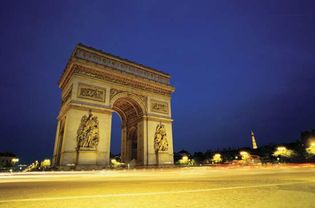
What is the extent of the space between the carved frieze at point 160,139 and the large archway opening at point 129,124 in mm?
2476

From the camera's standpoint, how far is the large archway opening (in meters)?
22.5

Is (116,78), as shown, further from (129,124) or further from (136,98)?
(129,124)

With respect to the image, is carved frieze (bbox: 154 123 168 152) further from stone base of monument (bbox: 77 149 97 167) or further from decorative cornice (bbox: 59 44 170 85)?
stone base of monument (bbox: 77 149 97 167)

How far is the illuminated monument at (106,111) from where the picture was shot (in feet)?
54.6

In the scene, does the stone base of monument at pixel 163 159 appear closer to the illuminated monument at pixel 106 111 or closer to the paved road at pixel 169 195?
the illuminated monument at pixel 106 111

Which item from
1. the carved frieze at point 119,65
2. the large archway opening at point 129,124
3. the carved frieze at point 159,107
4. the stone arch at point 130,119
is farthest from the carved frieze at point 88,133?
the carved frieze at point 159,107

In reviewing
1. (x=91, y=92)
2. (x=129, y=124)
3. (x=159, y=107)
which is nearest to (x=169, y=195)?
(x=91, y=92)

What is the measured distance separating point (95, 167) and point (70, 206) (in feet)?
49.6

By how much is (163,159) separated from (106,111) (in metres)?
8.07

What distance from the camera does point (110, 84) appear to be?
789 inches

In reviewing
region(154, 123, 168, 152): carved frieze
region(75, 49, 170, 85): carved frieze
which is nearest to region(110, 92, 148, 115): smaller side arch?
region(154, 123, 168, 152): carved frieze

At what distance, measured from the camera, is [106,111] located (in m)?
18.8

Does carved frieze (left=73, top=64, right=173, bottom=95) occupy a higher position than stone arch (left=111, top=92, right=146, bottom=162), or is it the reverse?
carved frieze (left=73, top=64, right=173, bottom=95)

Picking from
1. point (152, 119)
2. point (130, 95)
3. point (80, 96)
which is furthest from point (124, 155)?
point (80, 96)
